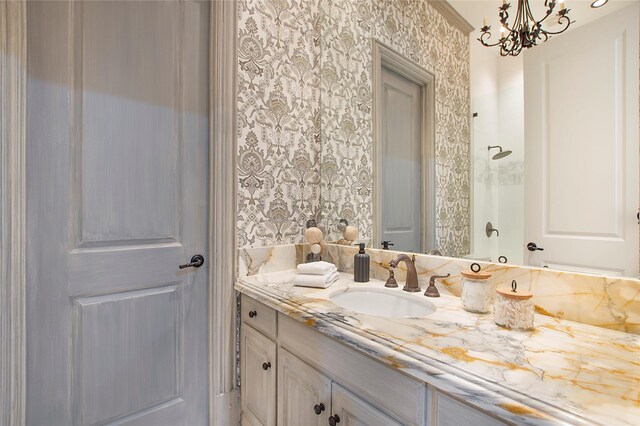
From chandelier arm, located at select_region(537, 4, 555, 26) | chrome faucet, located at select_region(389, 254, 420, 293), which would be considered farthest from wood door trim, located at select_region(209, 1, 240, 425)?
chandelier arm, located at select_region(537, 4, 555, 26)

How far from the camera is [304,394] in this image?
994 mm

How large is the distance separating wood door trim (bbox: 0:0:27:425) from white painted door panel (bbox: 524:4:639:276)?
1731 millimetres

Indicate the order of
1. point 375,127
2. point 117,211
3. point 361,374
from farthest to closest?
1. point 375,127
2. point 117,211
3. point 361,374

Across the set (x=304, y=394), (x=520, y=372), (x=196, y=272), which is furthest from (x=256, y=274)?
(x=520, y=372)

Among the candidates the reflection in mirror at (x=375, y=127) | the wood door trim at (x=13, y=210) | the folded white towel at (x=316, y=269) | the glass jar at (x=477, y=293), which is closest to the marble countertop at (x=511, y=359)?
the glass jar at (x=477, y=293)

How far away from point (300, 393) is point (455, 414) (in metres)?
0.57

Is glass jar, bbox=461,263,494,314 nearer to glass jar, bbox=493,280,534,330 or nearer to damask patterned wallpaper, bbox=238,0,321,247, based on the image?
glass jar, bbox=493,280,534,330

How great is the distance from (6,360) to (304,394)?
1.04m

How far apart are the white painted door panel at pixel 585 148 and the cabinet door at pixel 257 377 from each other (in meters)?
1.02

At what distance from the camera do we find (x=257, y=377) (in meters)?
1.28

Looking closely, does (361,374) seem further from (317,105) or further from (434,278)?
(317,105)

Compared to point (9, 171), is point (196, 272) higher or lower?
lower

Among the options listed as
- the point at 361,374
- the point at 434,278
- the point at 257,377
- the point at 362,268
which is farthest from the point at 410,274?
the point at 257,377

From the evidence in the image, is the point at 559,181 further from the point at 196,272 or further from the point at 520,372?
the point at 196,272
